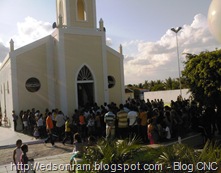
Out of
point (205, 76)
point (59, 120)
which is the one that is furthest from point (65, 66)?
point (205, 76)

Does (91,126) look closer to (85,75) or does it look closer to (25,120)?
(25,120)

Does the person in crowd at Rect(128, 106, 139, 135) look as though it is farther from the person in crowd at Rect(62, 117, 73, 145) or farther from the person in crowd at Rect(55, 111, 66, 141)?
the person in crowd at Rect(55, 111, 66, 141)

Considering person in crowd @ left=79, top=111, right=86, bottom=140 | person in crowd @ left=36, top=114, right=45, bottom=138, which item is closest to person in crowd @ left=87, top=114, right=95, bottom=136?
person in crowd @ left=79, top=111, right=86, bottom=140

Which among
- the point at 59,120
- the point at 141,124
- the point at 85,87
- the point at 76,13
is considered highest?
the point at 76,13

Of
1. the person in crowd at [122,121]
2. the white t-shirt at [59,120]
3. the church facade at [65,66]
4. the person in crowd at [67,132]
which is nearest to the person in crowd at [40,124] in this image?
the white t-shirt at [59,120]

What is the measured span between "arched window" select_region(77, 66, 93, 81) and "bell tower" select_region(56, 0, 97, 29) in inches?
112

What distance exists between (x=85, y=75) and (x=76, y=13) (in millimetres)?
4116

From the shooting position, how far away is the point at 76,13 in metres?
18.3

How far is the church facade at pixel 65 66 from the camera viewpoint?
672 inches

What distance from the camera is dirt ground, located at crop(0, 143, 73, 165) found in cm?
1039

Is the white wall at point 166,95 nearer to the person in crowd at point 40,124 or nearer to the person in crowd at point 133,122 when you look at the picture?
the person in crowd at point 40,124

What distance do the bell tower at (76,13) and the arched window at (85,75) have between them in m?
2.84

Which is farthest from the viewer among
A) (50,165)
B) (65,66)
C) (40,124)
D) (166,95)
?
(166,95)

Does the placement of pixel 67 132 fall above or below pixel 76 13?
below
